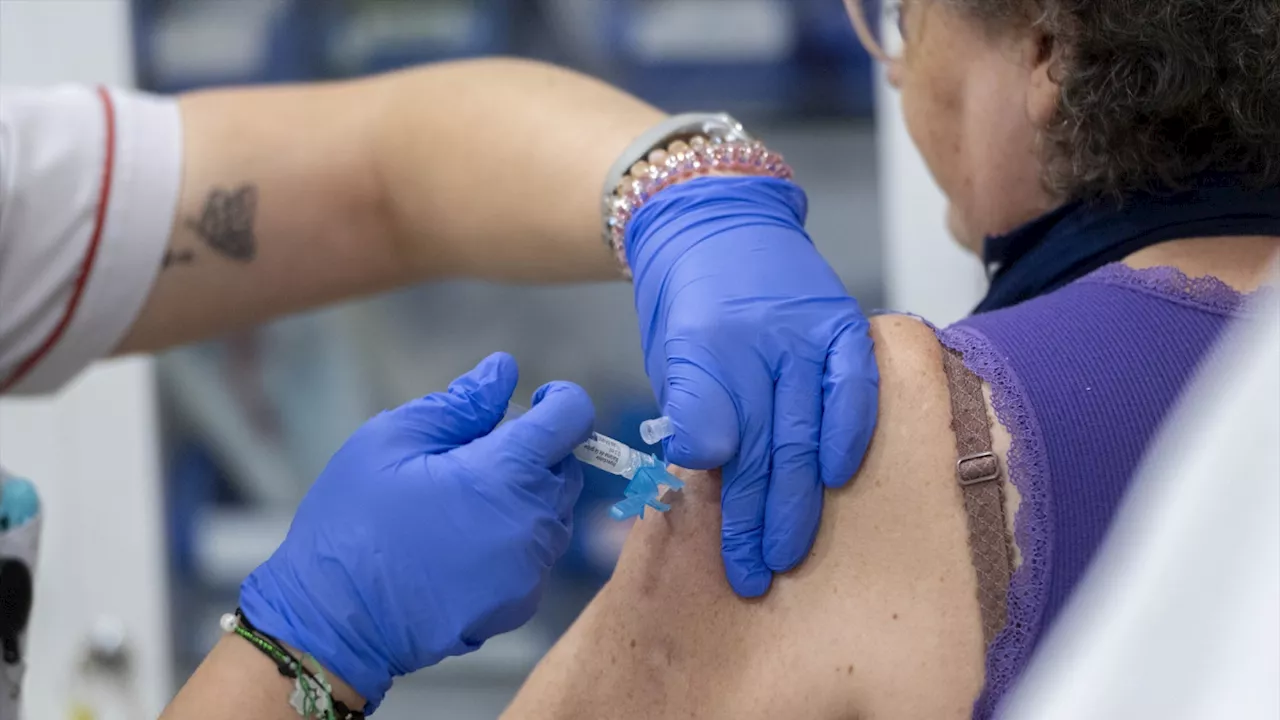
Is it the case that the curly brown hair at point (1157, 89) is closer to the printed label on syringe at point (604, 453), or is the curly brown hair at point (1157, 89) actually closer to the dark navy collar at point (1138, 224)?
the dark navy collar at point (1138, 224)

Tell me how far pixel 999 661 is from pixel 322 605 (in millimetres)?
481

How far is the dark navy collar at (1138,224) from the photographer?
0.89 metres

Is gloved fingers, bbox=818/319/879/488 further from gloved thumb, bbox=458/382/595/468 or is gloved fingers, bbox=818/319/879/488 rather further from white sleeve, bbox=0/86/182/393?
white sleeve, bbox=0/86/182/393

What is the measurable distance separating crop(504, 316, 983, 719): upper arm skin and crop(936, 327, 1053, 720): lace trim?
15 mm

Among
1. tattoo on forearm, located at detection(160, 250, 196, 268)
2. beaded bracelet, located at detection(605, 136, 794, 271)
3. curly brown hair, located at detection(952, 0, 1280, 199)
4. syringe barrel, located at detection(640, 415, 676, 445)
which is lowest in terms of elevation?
syringe barrel, located at detection(640, 415, 676, 445)

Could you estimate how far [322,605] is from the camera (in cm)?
84

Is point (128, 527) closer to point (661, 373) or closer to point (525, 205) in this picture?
point (525, 205)

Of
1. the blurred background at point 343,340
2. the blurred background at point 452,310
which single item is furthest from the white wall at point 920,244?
the blurred background at point 452,310

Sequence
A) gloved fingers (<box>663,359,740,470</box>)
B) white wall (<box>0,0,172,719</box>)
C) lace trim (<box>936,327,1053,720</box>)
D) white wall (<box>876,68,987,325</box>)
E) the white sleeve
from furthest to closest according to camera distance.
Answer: white wall (<box>0,0,172,719</box>), white wall (<box>876,68,987,325</box>), the white sleeve, gloved fingers (<box>663,359,740,470</box>), lace trim (<box>936,327,1053,720</box>)

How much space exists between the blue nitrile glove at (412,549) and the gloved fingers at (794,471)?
0.52ft

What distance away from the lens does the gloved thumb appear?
0.87 meters

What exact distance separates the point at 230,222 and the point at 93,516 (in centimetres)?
86

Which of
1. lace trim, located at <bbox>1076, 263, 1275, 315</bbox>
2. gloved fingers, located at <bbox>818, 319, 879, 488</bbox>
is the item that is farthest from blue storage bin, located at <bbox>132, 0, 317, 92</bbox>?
lace trim, located at <bbox>1076, 263, 1275, 315</bbox>

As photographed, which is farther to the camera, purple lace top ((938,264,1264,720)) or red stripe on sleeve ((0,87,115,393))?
red stripe on sleeve ((0,87,115,393))
